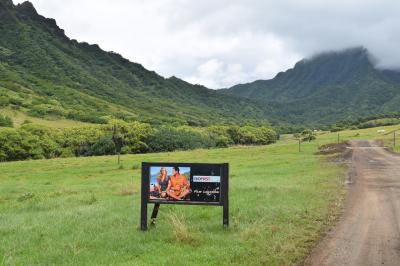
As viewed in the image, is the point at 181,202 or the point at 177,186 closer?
the point at 181,202

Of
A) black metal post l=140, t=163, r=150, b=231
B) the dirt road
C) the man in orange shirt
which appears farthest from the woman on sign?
the dirt road

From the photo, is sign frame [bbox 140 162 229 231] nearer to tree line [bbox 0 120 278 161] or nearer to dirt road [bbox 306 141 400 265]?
dirt road [bbox 306 141 400 265]

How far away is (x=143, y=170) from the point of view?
12977 mm

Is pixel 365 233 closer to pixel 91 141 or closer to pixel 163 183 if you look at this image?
pixel 163 183

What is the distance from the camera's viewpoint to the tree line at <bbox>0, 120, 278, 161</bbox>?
8769 cm

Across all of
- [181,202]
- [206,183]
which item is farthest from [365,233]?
[181,202]

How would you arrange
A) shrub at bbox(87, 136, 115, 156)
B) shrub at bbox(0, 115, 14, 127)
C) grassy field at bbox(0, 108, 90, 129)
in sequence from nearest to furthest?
shrub at bbox(87, 136, 115, 156), shrub at bbox(0, 115, 14, 127), grassy field at bbox(0, 108, 90, 129)

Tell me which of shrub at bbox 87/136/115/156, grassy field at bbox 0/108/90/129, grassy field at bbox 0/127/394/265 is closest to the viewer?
grassy field at bbox 0/127/394/265

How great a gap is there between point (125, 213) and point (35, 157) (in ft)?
253

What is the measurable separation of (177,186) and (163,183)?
42 centimetres

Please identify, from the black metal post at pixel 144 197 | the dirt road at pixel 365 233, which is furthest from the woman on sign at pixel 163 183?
the dirt road at pixel 365 233

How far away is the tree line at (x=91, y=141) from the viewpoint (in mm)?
→ 87688

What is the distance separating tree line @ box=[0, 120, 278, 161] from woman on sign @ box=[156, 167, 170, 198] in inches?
3075

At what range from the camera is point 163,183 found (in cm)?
1291
